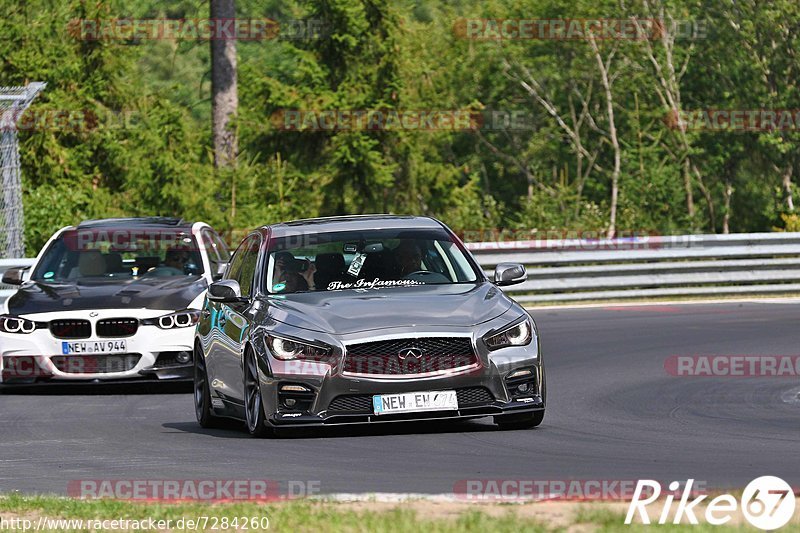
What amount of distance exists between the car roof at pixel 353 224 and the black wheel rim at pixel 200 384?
123 cm

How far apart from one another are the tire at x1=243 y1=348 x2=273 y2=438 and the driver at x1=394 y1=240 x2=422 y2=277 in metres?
1.36

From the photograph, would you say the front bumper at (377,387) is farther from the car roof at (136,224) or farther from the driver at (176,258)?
the car roof at (136,224)

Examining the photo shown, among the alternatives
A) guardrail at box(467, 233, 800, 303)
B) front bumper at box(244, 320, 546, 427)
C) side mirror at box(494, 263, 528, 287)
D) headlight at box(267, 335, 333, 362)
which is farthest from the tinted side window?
guardrail at box(467, 233, 800, 303)

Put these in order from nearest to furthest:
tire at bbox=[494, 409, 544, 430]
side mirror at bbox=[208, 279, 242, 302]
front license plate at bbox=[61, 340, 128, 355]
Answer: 1. tire at bbox=[494, 409, 544, 430]
2. side mirror at bbox=[208, 279, 242, 302]
3. front license plate at bbox=[61, 340, 128, 355]

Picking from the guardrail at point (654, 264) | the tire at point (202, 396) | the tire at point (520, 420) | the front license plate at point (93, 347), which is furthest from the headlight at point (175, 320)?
the guardrail at point (654, 264)

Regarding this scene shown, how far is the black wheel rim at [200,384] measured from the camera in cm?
1262

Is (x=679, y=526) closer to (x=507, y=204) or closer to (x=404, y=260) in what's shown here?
(x=404, y=260)

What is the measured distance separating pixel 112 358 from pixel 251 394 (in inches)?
174

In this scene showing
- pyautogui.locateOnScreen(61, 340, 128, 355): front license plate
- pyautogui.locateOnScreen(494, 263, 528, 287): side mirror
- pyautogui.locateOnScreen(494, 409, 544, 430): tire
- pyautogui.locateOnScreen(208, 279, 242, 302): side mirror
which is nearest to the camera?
pyautogui.locateOnScreen(494, 409, 544, 430): tire

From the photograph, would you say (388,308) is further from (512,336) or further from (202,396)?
(202,396)

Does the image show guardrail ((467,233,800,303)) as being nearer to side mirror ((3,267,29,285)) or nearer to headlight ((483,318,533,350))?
side mirror ((3,267,29,285))

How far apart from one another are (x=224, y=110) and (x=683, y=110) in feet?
51.3

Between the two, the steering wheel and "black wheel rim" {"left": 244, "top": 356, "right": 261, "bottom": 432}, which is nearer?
"black wheel rim" {"left": 244, "top": 356, "right": 261, "bottom": 432}

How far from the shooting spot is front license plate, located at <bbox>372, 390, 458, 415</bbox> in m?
10.5
